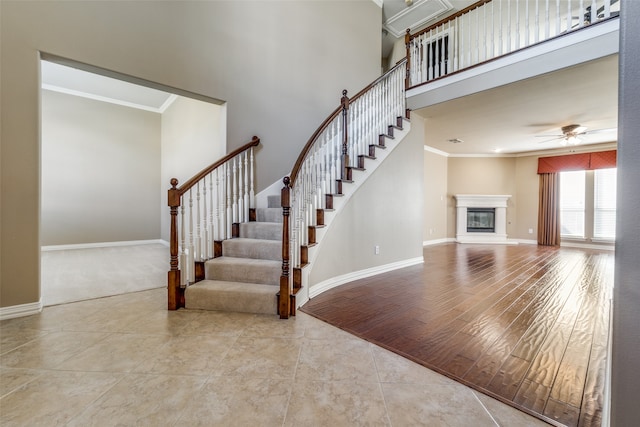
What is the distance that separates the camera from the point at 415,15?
5.70m

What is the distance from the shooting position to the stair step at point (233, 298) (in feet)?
8.14

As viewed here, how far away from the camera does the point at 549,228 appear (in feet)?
23.2

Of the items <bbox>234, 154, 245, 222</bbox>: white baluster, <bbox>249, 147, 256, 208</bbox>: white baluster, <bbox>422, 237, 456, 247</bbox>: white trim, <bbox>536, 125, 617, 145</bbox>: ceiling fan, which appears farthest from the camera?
<bbox>422, 237, 456, 247</bbox>: white trim

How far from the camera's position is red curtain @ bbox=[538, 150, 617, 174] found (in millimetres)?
6328

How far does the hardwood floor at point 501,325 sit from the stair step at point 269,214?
115cm

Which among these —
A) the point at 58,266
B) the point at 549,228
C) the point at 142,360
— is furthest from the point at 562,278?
the point at 58,266

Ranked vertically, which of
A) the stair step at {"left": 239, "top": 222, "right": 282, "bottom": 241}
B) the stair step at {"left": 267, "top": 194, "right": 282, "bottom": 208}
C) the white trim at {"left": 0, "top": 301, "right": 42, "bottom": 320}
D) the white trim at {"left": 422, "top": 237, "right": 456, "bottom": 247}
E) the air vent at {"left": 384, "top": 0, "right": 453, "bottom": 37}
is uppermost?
the air vent at {"left": 384, "top": 0, "right": 453, "bottom": 37}

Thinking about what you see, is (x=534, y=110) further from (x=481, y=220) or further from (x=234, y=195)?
(x=234, y=195)

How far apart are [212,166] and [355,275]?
2.24 metres

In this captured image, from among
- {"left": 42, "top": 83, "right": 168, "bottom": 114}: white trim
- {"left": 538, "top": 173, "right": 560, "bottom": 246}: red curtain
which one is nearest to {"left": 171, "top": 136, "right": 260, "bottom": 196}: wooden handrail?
{"left": 42, "top": 83, "right": 168, "bottom": 114}: white trim

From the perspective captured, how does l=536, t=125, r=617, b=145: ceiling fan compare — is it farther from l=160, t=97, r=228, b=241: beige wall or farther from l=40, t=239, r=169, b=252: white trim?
l=40, t=239, r=169, b=252: white trim

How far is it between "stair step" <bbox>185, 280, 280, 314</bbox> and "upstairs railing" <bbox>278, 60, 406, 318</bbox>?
15 cm

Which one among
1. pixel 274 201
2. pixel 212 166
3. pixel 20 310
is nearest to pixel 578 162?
pixel 274 201

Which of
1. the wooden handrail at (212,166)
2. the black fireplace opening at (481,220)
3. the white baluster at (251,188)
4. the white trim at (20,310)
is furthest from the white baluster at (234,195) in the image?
the black fireplace opening at (481,220)
